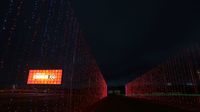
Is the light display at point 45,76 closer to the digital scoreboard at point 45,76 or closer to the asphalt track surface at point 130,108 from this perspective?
the digital scoreboard at point 45,76

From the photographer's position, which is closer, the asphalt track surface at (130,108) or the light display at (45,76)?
the asphalt track surface at (130,108)

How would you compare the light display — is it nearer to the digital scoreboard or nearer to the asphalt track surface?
the digital scoreboard

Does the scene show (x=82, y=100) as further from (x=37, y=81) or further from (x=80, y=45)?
(x=37, y=81)

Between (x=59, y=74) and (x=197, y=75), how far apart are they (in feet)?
75.1

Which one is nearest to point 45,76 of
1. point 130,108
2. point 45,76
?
point 45,76

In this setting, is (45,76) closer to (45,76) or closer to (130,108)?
(45,76)

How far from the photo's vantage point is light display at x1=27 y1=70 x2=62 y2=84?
98.4ft

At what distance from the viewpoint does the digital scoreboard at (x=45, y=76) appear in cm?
2998

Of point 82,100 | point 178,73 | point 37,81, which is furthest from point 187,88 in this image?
point 37,81

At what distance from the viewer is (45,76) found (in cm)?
3031

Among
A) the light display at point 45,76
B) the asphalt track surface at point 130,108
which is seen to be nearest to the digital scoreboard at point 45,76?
the light display at point 45,76

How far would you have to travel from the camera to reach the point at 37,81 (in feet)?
98.3

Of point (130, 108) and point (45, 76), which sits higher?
point (45, 76)

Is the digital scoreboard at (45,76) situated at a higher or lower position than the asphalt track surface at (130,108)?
higher
